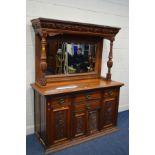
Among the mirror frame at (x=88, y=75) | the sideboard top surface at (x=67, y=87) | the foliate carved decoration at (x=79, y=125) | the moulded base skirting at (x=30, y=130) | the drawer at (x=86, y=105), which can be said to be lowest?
the moulded base skirting at (x=30, y=130)

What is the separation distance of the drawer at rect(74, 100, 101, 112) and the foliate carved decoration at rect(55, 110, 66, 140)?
0.21 metres

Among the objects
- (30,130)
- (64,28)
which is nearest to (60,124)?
(30,130)

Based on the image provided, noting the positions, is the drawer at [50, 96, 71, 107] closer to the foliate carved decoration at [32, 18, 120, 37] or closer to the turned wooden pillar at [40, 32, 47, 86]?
the turned wooden pillar at [40, 32, 47, 86]

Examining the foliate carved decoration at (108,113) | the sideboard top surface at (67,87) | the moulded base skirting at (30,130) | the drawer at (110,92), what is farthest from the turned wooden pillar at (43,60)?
the foliate carved decoration at (108,113)

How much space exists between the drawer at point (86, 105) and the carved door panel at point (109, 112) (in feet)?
0.56

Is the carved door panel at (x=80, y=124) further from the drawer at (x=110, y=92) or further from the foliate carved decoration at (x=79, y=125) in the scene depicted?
the drawer at (x=110, y=92)

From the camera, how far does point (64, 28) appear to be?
2342mm

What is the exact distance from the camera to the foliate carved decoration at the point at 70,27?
219cm

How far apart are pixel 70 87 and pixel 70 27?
2.72 feet

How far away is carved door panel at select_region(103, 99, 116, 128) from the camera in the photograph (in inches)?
112

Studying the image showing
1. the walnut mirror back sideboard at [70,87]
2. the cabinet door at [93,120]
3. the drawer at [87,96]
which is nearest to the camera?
the walnut mirror back sideboard at [70,87]

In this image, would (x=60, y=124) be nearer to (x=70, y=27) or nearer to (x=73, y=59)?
(x=73, y=59)
